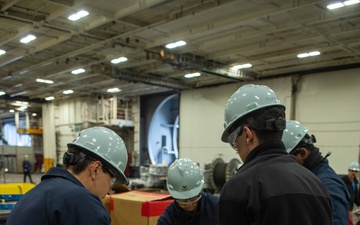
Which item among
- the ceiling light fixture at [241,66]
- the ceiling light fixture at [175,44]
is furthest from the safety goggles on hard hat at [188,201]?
the ceiling light fixture at [241,66]

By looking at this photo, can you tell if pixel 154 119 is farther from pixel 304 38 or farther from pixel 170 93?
pixel 304 38

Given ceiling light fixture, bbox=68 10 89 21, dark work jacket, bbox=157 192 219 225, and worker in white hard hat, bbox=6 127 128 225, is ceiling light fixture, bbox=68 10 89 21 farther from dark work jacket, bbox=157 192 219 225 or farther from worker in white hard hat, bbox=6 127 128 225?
worker in white hard hat, bbox=6 127 128 225

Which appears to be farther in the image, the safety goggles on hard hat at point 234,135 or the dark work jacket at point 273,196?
the safety goggles on hard hat at point 234,135

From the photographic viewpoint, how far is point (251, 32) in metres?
10.2

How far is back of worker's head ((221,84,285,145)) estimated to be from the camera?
1580 mm

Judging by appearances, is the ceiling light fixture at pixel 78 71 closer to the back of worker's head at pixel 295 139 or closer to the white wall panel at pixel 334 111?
the white wall panel at pixel 334 111

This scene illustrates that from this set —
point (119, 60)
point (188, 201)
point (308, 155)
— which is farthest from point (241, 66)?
point (308, 155)

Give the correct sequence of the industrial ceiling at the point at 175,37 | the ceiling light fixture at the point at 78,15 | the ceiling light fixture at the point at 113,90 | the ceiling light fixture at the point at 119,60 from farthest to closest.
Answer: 1. the ceiling light fixture at the point at 113,90
2. the ceiling light fixture at the point at 119,60
3. the ceiling light fixture at the point at 78,15
4. the industrial ceiling at the point at 175,37

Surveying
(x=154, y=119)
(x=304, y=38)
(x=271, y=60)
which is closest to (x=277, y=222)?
(x=304, y=38)

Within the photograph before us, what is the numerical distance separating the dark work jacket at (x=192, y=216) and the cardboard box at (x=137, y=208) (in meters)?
0.23

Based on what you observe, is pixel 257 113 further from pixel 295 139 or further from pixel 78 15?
pixel 78 15

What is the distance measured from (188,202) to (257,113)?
1.87m

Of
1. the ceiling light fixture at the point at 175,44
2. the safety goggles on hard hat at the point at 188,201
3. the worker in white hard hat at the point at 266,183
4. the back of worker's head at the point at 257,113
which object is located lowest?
the safety goggles on hard hat at the point at 188,201

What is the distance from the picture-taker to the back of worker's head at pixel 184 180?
335 cm
